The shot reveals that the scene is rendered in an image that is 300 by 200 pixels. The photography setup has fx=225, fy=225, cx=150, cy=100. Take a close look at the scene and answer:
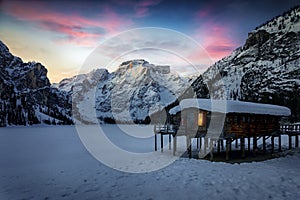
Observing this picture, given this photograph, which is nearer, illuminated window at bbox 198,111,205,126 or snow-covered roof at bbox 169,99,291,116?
snow-covered roof at bbox 169,99,291,116

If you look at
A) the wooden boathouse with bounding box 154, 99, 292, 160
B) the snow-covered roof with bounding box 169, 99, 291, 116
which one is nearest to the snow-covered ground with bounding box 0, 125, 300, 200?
the wooden boathouse with bounding box 154, 99, 292, 160

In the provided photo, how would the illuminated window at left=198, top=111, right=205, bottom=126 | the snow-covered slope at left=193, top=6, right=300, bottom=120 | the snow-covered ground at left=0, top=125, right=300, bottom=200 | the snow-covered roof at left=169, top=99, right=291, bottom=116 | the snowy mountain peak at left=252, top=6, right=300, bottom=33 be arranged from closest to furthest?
the snow-covered ground at left=0, top=125, right=300, bottom=200, the snow-covered roof at left=169, top=99, right=291, bottom=116, the illuminated window at left=198, top=111, right=205, bottom=126, the snow-covered slope at left=193, top=6, right=300, bottom=120, the snowy mountain peak at left=252, top=6, right=300, bottom=33

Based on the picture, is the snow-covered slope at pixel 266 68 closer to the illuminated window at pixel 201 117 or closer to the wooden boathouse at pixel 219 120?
the wooden boathouse at pixel 219 120

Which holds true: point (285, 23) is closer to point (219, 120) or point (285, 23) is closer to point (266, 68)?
point (266, 68)

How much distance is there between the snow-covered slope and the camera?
97.4 m

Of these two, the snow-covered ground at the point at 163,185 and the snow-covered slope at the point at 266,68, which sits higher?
the snow-covered slope at the point at 266,68

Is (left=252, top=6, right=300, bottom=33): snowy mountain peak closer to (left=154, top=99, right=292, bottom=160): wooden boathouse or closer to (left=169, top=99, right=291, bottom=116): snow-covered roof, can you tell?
(left=154, top=99, right=292, bottom=160): wooden boathouse

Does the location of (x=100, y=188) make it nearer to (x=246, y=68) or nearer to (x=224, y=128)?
(x=224, y=128)

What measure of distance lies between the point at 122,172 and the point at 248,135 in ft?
54.1

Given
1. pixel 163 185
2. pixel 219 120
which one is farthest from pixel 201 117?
pixel 163 185

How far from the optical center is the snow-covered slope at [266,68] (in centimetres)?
9744

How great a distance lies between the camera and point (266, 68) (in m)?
Result: 124

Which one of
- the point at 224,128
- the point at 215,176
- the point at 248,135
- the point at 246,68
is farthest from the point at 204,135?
the point at 246,68

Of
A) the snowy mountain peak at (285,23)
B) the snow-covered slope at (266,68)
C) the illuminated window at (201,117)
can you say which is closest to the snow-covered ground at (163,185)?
the illuminated window at (201,117)
